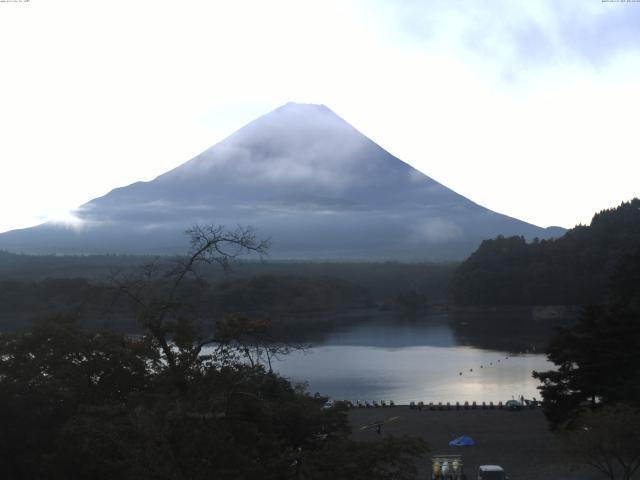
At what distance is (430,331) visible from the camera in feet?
124

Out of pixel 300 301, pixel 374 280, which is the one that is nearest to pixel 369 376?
pixel 300 301

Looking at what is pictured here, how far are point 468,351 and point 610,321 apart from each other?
671 inches

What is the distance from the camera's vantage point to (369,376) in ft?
77.3

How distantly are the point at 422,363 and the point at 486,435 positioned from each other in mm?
12611

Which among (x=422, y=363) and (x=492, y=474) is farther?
(x=422, y=363)

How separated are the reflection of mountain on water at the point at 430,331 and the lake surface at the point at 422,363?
0.04 meters

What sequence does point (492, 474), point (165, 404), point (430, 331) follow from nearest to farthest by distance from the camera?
point (165, 404), point (492, 474), point (430, 331)

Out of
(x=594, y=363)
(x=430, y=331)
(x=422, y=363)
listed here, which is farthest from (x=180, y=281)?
(x=430, y=331)

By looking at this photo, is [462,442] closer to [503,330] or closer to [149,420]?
[149,420]

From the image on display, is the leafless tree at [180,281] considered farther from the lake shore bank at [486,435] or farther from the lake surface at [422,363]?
the lake surface at [422,363]

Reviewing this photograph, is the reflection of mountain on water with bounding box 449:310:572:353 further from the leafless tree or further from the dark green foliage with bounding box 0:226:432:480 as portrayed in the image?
the leafless tree

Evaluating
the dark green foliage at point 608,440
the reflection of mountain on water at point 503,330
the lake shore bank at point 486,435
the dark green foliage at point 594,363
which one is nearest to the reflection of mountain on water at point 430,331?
the reflection of mountain on water at point 503,330

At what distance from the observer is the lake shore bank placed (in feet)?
36.2

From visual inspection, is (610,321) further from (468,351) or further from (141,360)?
(468,351)
